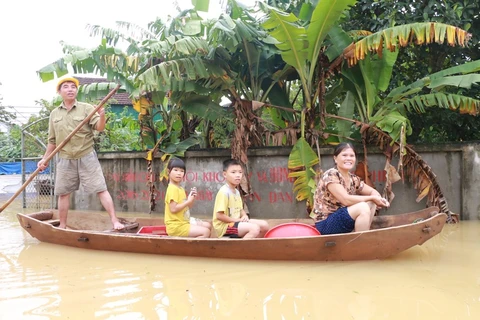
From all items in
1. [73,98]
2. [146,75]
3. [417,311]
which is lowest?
[417,311]

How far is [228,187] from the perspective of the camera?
15.5ft

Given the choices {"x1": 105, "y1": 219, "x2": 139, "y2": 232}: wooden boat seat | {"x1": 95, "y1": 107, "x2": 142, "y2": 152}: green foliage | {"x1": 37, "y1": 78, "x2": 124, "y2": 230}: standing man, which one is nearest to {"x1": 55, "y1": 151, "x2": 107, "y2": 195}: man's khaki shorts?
{"x1": 37, "y1": 78, "x2": 124, "y2": 230}: standing man

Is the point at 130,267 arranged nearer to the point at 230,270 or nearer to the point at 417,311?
the point at 230,270

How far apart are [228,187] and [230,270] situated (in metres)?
0.95

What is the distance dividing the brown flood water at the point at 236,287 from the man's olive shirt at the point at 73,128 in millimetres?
1412

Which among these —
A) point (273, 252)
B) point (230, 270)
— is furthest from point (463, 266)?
point (230, 270)

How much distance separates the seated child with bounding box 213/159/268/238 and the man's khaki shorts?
1950mm

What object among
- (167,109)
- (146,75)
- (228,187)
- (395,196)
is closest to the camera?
(228,187)

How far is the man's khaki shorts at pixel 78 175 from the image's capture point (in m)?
5.78

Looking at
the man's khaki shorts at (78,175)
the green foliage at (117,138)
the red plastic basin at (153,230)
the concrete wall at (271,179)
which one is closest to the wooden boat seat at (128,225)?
the red plastic basin at (153,230)

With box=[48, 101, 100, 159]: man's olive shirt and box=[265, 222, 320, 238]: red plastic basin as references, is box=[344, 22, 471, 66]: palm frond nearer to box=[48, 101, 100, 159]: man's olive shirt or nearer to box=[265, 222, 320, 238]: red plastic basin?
box=[265, 222, 320, 238]: red plastic basin

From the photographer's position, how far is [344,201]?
14.0 feet

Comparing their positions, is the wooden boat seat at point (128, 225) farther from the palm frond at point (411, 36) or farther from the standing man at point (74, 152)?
the palm frond at point (411, 36)

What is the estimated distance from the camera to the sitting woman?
4191mm
